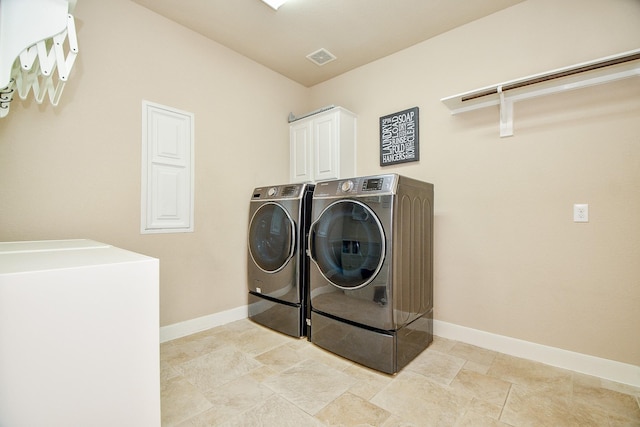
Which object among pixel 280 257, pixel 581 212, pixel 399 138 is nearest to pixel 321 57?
pixel 399 138

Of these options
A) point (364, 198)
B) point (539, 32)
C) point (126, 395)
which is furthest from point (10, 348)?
point (539, 32)

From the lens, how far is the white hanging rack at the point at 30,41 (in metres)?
1.24

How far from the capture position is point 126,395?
869mm

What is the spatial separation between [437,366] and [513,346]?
1.98 feet

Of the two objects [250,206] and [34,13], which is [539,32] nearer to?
[250,206]

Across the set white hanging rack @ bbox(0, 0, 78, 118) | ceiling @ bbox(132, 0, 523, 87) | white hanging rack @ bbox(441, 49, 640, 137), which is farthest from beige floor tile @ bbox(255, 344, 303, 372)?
ceiling @ bbox(132, 0, 523, 87)

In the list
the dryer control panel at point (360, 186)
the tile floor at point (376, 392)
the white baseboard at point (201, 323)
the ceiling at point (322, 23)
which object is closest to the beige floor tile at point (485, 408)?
the tile floor at point (376, 392)

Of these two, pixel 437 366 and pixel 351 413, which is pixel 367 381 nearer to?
pixel 351 413

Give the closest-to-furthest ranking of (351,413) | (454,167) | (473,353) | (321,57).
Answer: (351,413) < (473,353) < (454,167) < (321,57)

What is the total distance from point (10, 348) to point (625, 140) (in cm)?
280

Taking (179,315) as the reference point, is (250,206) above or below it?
above

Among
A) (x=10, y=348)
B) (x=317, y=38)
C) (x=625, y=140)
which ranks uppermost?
(x=317, y=38)

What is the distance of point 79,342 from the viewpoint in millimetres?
789

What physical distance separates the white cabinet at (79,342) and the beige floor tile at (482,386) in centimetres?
152
